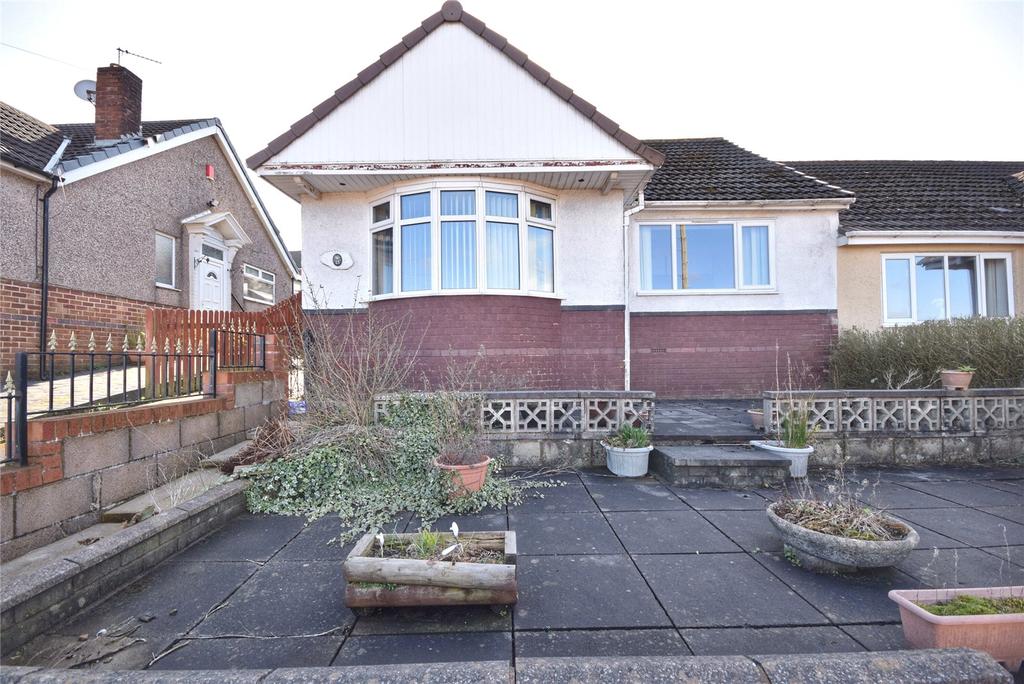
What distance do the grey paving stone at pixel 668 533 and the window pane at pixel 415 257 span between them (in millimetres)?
4714

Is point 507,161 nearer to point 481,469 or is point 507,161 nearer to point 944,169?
point 481,469

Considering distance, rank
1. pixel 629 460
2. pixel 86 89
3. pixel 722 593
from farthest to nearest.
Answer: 1. pixel 86 89
2. pixel 629 460
3. pixel 722 593

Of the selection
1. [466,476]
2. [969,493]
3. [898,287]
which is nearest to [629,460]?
[466,476]

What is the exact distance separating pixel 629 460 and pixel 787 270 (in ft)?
21.0

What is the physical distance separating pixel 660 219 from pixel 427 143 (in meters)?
4.92

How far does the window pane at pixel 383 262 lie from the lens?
751 centimetres

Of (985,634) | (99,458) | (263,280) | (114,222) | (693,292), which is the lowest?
(985,634)

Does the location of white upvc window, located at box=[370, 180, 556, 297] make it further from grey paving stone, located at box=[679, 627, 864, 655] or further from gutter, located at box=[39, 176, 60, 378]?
gutter, located at box=[39, 176, 60, 378]

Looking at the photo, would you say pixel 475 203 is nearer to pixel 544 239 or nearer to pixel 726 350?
pixel 544 239

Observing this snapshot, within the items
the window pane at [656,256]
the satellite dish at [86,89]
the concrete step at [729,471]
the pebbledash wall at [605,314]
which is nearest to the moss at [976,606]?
the concrete step at [729,471]

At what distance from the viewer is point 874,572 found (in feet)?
10.2

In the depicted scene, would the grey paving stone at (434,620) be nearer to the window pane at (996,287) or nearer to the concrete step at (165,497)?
the concrete step at (165,497)

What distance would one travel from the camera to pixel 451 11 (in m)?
7.24

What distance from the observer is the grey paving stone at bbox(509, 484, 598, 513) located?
14.0 ft
